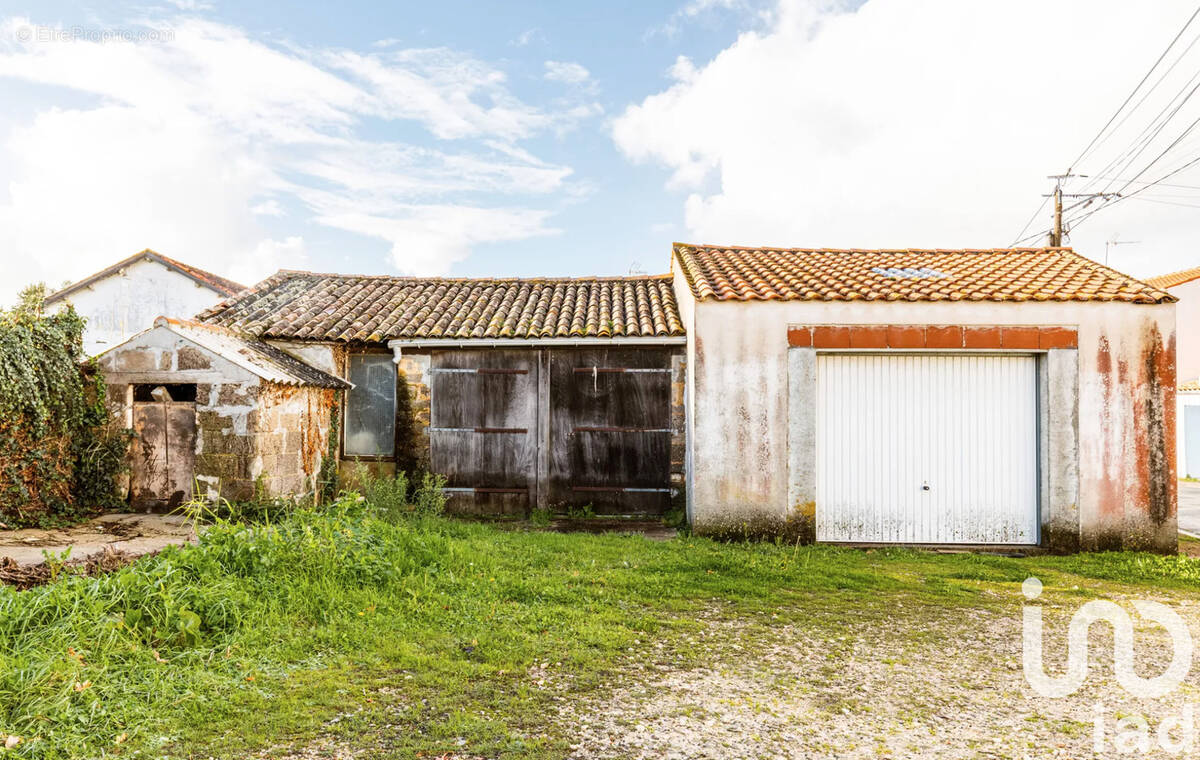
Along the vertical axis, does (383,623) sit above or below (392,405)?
below

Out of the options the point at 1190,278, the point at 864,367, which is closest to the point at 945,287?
the point at 864,367

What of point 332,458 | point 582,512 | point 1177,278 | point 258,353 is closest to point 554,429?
point 582,512

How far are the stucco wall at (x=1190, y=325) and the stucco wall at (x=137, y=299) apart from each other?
95.8 feet

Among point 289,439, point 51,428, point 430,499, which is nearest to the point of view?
point 51,428

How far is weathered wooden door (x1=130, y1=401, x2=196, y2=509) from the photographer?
8.11m

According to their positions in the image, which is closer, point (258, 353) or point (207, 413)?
point (207, 413)

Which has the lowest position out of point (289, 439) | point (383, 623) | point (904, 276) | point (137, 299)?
point (383, 623)

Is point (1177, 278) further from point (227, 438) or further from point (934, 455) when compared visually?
point (227, 438)

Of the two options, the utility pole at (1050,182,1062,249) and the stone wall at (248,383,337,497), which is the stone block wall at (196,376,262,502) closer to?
the stone wall at (248,383,337,497)

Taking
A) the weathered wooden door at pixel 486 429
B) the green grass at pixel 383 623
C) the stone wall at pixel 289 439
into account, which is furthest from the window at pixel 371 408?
the green grass at pixel 383 623

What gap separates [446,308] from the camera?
10.8 meters

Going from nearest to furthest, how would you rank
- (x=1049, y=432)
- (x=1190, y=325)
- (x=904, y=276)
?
1. (x=1049, y=432)
2. (x=904, y=276)
3. (x=1190, y=325)

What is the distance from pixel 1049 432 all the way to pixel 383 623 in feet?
23.9

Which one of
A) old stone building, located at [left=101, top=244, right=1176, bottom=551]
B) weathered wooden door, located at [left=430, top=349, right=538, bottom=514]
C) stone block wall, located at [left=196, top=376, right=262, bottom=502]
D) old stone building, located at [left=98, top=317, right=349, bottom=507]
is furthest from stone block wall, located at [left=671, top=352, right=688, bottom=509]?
stone block wall, located at [left=196, top=376, right=262, bottom=502]
